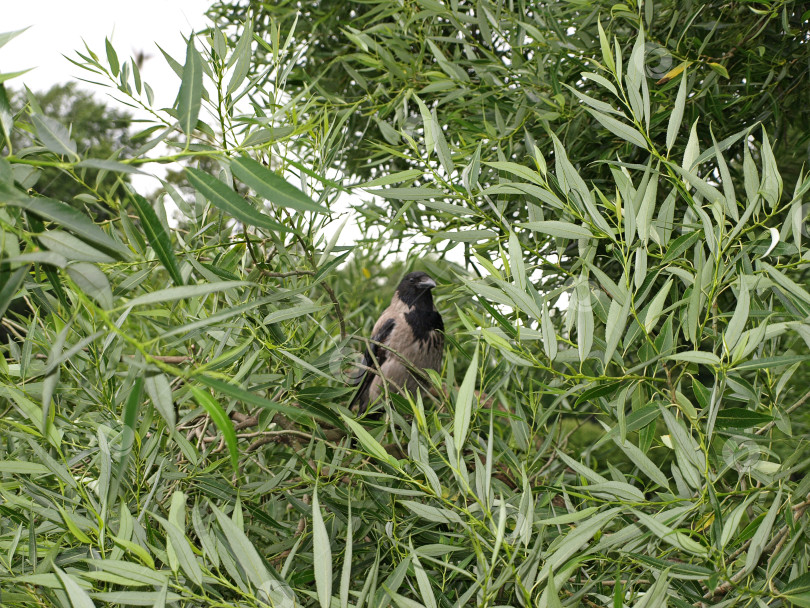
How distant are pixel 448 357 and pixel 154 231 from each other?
1.00m

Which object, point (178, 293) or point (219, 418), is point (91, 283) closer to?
point (178, 293)

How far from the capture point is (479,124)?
1.72 m

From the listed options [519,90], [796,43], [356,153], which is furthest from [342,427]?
[356,153]

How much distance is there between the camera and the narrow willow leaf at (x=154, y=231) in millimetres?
673

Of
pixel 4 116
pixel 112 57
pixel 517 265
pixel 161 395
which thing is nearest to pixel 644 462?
pixel 517 265

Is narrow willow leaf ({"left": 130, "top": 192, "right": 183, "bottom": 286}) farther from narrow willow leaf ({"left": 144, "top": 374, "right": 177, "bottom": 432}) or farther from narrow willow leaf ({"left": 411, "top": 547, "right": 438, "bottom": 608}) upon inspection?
narrow willow leaf ({"left": 411, "top": 547, "right": 438, "bottom": 608})

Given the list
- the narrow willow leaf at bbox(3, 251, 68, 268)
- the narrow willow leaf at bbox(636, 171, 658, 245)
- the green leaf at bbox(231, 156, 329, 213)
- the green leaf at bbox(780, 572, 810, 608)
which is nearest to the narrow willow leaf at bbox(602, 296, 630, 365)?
the narrow willow leaf at bbox(636, 171, 658, 245)

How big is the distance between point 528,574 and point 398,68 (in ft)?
4.96

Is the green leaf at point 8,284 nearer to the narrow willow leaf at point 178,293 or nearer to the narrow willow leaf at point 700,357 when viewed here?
the narrow willow leaf at point 178,293

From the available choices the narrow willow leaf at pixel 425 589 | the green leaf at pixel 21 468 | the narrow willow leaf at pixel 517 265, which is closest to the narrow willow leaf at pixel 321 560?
the narrow willow leaf at pixel 425 589

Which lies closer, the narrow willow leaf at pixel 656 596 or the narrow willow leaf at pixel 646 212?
the narrow willow leaf at pixel 656 596

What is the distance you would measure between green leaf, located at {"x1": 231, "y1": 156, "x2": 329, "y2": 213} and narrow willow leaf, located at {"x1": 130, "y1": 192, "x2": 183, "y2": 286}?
10 centimetres

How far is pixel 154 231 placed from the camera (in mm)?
680

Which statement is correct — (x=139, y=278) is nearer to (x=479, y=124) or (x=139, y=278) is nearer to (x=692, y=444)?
(x=692, y=444)
